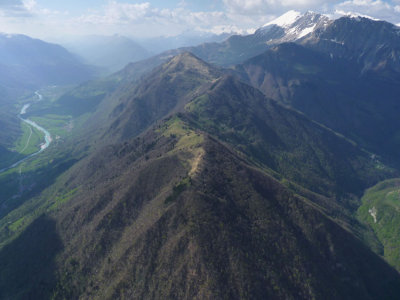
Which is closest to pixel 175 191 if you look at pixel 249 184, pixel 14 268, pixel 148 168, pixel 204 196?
pixel 204 196

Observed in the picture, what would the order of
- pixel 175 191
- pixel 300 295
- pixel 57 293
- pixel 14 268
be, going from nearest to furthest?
pixel 300 295, pixel 57 293, pixel 175 191, pixel 14 268

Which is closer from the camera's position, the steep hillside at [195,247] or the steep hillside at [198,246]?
the steep hillside at [198,246]

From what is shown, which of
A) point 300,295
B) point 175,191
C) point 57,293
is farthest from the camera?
point 175,191

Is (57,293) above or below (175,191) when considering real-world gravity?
below

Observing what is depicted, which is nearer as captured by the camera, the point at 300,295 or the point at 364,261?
the point at 300,295

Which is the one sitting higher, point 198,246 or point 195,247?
point 198,246

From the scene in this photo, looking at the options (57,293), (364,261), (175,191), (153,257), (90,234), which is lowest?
(364,261)

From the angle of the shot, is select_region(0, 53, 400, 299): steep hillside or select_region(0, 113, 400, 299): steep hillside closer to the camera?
select_region(0, 113, 400, 299): steep hillside

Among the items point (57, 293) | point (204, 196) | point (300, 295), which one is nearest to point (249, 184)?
point (204, 196)

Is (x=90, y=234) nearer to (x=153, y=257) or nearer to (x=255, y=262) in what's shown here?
(x=153, y=257)
